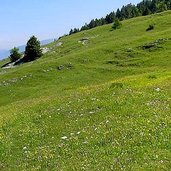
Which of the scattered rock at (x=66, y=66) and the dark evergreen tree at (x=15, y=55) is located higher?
the scattered rock at (x=66, y=66)

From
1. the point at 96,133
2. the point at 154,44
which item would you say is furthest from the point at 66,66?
the point at 96,133

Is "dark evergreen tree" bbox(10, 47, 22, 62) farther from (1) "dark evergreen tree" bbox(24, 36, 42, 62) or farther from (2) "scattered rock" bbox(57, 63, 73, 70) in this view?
(2) "scattered rock" bbox(57, 63, 73, 70)

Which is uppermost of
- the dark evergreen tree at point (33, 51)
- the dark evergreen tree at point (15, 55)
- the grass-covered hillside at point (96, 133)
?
the grass-covered hillside at point (96, 133)

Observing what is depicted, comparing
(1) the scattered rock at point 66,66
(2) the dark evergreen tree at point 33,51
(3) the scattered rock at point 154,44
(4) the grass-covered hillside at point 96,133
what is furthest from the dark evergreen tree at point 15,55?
(4) the grass-covered hillside at point 96,133

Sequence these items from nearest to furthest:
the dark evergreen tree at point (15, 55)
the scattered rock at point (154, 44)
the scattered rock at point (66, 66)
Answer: the scattered rock at point (66, 66)
the scattered rock at point (154, 44)
the dark evergreen tree at point (15, 55)

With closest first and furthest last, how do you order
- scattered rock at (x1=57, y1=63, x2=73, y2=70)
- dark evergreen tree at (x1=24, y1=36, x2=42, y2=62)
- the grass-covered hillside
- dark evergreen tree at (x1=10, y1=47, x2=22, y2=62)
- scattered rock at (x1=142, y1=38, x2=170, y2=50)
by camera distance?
the grass-covered hillside < scattered rock at (x1=57, y1=63, x2=73, y2=70) < scattered rock at (x1=142, y1=38, x2=170, y2=50) < dark evergreen tree at (x1=24, y1=36, x2=42, y2=62) < dark evergreen tree at (x1=10, y1=47, x2=22, y2=62)

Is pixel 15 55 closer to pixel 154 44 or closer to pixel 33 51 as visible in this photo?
pixel 33 51

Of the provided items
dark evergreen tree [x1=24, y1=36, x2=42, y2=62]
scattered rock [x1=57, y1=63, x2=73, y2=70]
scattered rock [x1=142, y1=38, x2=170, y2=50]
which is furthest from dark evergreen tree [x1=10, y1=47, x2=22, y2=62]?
scattered rock [x1=142, y1=38, x2=170, y2=50]

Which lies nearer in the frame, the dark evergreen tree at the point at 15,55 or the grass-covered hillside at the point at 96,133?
the grass-covered hillside at the point at 96,133

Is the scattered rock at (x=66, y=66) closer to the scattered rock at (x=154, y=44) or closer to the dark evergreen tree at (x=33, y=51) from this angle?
the scattered rock at (x=154, y=44)

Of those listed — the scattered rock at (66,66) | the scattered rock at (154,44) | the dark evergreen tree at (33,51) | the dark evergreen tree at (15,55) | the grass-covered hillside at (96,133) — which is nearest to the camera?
the grass-covered hillside at (96,133)

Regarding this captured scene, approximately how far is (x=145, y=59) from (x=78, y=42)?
41.4 metres

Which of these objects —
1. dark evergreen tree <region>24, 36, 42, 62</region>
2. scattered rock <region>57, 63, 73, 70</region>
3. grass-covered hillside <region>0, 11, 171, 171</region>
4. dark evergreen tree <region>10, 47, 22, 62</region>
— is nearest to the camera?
grass-covered hillside <region>0, 11, 171, 171</region>

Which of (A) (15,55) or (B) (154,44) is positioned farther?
(A) (15,55)
